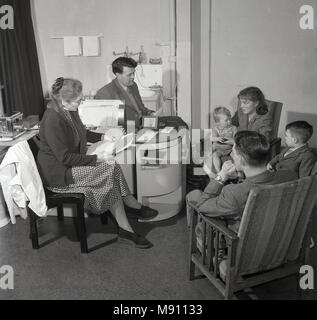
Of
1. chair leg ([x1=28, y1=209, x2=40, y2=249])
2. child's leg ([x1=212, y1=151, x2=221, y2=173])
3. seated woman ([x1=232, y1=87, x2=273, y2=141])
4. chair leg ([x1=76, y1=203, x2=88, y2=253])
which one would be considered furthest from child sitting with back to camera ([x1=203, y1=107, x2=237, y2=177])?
chair leg ([x1=28, y1=209, x2=40, y2=249])

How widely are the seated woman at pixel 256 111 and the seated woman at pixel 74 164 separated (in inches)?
42.1

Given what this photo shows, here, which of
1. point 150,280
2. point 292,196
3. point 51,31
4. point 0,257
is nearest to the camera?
point 292,196

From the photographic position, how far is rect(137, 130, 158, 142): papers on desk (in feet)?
10.7

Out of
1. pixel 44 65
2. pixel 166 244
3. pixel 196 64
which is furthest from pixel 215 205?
pixel 44 65

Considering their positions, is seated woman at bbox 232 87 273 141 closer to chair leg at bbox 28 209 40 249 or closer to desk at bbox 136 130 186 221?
desk at bbox 136 130 186 221

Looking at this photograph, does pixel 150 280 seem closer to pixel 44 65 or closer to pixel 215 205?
pixel 215 205

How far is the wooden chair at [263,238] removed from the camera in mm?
2012

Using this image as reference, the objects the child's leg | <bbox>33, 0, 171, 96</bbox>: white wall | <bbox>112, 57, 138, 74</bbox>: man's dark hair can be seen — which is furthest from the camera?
<bbox>33, 0, 171, 96</bbox>: white wall

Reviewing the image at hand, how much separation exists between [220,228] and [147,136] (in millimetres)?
1338

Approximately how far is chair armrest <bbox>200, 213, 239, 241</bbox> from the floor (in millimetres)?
515

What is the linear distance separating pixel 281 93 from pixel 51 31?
2.60 metres

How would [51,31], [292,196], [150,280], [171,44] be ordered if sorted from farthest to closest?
[51,31] → [171,44] → [150,280] → [292,196]

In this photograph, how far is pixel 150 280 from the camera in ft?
8.68

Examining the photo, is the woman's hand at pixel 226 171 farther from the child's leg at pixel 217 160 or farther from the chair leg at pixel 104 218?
the chair leg at pixel 104 218
